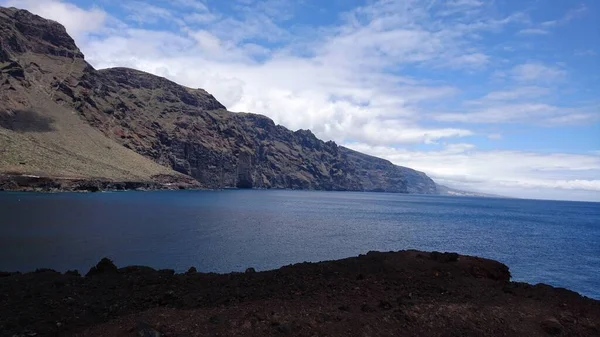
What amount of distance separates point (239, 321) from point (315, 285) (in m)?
3.97

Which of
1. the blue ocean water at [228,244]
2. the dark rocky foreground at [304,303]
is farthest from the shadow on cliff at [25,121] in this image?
the dark rocky foreground at [304,303]

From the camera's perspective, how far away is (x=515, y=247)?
205 ft

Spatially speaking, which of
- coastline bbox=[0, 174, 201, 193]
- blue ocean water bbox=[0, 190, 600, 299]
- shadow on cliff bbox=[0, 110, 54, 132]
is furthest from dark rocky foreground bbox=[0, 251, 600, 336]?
shadow on cliff bbox=[0, 110, 54, 132]

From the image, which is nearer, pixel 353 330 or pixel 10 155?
pixel 353 330

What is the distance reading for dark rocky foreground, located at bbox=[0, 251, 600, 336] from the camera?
1188 cm

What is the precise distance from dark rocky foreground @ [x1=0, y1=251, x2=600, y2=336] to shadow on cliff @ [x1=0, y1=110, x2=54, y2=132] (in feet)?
566

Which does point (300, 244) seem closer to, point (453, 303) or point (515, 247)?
point (515, 247)

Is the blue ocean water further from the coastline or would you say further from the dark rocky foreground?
the coastline

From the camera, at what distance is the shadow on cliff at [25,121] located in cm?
15838

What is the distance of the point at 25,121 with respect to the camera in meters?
166

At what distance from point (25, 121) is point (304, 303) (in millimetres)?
189418

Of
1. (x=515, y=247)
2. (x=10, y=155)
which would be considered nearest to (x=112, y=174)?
(x=10, y=155)

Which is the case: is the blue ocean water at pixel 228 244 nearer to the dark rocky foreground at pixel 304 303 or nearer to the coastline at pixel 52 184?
the dark rocky foreground at pixel 304 303

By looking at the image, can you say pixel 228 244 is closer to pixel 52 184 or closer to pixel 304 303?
pixel 304 303
